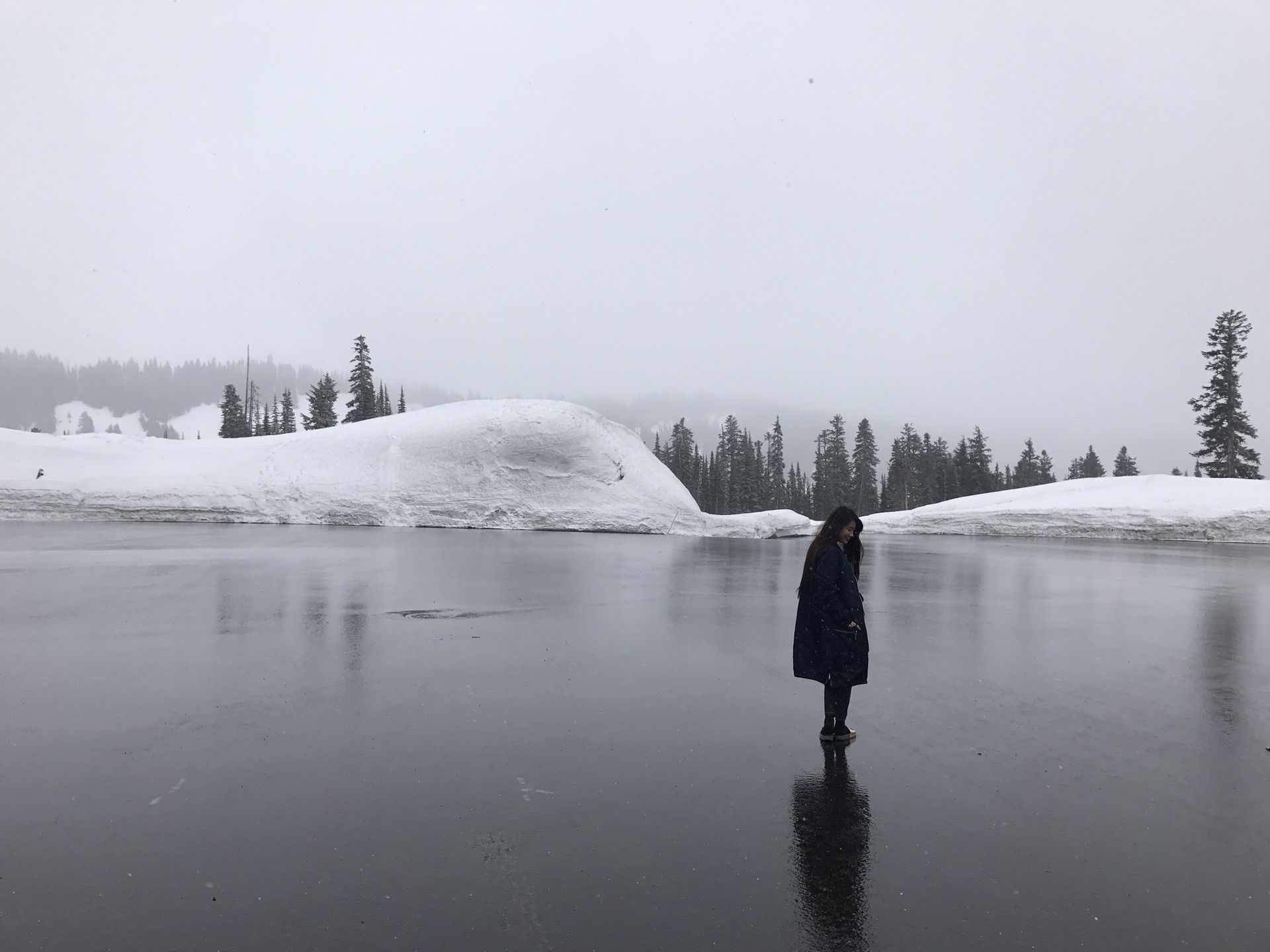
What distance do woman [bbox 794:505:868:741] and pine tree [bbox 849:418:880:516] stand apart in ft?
254

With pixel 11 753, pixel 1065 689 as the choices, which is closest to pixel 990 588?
pixel 1065 689

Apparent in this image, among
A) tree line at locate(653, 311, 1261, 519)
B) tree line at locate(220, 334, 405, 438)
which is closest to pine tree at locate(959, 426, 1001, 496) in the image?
tree line at locate(653, 311, 1261, 519)

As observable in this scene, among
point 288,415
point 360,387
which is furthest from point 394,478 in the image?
point 288,415

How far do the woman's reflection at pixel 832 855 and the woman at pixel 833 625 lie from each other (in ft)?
1.57

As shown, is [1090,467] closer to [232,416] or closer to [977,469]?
[977,469]

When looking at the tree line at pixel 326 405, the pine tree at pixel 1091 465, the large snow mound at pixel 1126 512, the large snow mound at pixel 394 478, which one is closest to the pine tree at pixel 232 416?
the tree line at pixel 326 405

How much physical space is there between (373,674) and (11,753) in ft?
8.44

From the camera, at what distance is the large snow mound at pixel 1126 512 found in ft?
113

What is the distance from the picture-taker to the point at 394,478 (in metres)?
34.0

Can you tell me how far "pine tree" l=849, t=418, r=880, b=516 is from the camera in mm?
79625

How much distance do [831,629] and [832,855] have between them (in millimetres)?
1939

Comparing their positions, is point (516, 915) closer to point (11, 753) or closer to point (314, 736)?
point (314, 736)

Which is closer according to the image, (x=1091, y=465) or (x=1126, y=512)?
(x=1126, y=512)

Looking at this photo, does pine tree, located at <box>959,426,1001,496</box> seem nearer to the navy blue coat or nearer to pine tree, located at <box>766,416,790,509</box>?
pine tree, located at <box>766,416,790,509</box>
